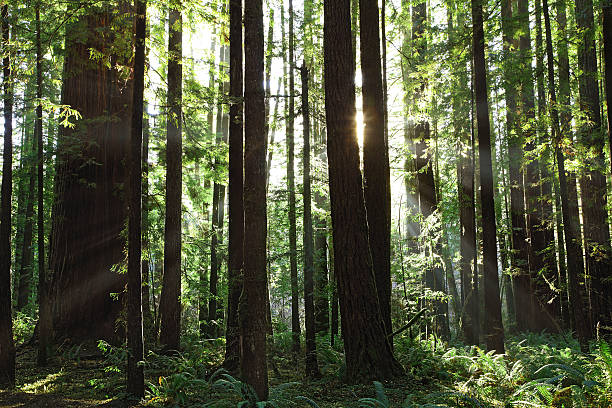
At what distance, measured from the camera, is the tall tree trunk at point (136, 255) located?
645 centimetres

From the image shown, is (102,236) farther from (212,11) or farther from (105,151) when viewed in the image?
(212,11)

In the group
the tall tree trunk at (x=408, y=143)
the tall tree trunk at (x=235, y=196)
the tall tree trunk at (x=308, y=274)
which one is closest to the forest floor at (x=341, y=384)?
the tall tree trunk at (x=308, y=274)

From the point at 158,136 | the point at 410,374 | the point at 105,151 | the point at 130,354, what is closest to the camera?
the point at 130,354

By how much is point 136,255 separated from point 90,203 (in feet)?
17.5

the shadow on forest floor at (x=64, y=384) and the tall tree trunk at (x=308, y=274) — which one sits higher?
the tall tree trunk at (x=308, y=274)

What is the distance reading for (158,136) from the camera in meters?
14.0

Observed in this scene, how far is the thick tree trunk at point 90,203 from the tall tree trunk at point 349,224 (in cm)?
563

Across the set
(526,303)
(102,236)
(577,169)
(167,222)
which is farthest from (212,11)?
(526,303)

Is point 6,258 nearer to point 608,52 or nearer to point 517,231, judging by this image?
point 608,52

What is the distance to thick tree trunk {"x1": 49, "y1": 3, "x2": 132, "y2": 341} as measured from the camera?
34.1ft

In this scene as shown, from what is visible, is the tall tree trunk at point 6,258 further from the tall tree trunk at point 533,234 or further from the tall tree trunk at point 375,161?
the tall tree trunk at point 533,234

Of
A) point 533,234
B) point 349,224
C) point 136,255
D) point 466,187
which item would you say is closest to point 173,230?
point 136,255

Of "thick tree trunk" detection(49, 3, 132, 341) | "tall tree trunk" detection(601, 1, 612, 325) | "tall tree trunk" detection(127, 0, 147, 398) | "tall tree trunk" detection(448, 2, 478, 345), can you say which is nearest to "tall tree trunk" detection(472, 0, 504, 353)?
"tall tree trunk" detection(448, 2, 478, 345)

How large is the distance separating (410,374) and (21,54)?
31.4 feet
